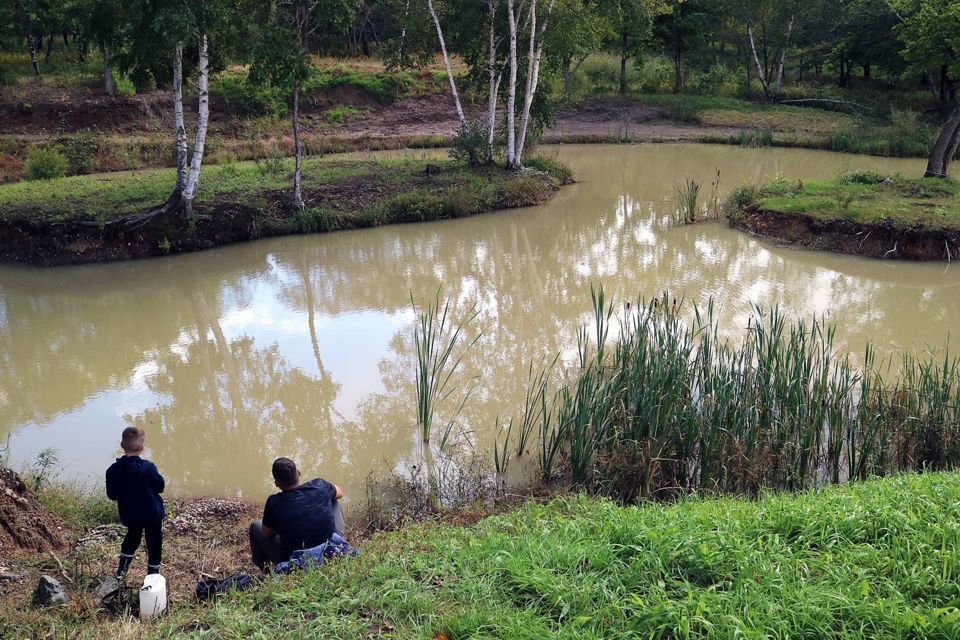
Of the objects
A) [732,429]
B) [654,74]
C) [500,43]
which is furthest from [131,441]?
[654,74]

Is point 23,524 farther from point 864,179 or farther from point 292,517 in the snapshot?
point 864,179

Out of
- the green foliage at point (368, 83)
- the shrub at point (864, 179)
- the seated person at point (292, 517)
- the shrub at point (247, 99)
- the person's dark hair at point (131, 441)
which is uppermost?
the green foliage at point (368, 83)

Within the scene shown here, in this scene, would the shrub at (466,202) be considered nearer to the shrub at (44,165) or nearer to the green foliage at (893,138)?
the shrub at (44,165)

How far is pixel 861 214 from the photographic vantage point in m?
14.3

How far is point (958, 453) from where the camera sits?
20.8 feet

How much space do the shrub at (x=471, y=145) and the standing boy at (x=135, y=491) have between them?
56.2 ft

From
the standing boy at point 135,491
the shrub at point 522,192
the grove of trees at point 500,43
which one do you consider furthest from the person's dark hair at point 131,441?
the shrub at point 522,192

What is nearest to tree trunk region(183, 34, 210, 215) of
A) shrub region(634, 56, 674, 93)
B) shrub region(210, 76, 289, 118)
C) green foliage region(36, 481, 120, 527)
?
green foliage region(36, 481, 120, 527)

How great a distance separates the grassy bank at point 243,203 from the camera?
571 inches

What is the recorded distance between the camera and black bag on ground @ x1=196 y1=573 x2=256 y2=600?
4.48m

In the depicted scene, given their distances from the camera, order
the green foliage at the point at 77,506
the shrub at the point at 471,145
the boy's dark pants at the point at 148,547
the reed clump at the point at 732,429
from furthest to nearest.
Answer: the shrub at the point at 471,145 → the reed clump at the point at 732,429 → the green foliage at the point at 77,506 → the boy's dark pants at the point at 148,547

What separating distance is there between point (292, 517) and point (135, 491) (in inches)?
40.8

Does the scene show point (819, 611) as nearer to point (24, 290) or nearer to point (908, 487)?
point (908, 487)

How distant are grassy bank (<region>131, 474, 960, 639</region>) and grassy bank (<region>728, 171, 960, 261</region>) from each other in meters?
10.3
